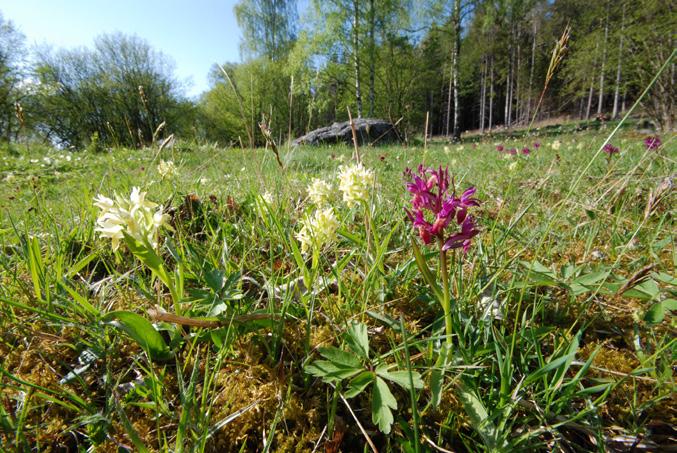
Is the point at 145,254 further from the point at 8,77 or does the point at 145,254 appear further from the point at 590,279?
the point at 8,77

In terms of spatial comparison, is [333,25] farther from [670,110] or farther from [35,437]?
[35,437]

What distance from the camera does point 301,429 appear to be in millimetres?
750

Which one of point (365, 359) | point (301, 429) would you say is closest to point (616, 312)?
point (365, 359)

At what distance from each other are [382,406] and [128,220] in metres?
0.80

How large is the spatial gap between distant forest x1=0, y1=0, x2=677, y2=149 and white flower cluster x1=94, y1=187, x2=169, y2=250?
13.9 meters

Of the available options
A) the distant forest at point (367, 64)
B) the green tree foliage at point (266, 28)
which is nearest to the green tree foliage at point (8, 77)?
the distant forest at point (367, 64)

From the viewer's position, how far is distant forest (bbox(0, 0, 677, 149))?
18594 mm

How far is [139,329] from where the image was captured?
77cm

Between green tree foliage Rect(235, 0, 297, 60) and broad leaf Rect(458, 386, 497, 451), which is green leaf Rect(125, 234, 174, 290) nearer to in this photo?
broad leaf Rect(458, 386, 497, 451)

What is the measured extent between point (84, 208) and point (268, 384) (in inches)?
67.6

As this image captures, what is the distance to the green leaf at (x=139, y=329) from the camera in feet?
2.41

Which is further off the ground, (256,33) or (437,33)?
(256,33)

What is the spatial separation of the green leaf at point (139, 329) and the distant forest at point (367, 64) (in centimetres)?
1404

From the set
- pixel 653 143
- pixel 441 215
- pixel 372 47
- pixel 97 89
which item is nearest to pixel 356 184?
pixel 441 215
